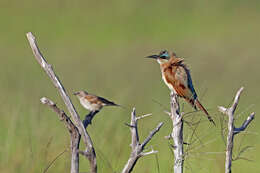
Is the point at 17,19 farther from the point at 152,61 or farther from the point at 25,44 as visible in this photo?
the point at 152,61

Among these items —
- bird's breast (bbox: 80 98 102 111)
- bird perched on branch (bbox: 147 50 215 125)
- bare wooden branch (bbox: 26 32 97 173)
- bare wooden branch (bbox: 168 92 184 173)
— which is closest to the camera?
bare wooden branch (bbox: 26 32 97 173)

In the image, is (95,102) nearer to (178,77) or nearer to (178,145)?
(178,145)

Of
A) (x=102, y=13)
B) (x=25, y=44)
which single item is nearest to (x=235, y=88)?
(x=25, y=44)

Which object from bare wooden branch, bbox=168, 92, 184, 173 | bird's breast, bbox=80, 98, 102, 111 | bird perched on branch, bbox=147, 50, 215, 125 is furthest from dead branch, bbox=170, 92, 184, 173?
bird perched on branch, bbox=147, 50, 215, 125

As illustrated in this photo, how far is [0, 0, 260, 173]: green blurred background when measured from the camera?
22.2 feet

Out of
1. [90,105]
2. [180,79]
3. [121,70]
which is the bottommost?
[90,105]

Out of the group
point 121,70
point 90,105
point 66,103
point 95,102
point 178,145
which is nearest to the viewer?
point 66,103

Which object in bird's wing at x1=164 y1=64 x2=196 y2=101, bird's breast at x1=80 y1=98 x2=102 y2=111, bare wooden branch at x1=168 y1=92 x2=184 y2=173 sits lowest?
bare wooden branch at x1=168 y1=92 x2=184 y2=173

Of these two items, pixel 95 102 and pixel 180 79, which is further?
pixel 180 79

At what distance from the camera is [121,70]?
48.8 feet

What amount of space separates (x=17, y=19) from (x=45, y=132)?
19094 mm

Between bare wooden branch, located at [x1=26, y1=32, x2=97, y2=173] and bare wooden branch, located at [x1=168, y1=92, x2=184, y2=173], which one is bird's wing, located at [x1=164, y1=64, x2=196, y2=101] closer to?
bare wooden branch, located at [x1=168, y1=92, x2=184, y2=173]

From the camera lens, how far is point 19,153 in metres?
6.77

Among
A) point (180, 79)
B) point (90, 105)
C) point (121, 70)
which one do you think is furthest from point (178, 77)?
point (121, 70)
